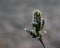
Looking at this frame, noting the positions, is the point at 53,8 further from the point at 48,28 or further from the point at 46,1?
the point at 48,28

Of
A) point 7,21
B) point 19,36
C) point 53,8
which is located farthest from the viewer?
point 53,8

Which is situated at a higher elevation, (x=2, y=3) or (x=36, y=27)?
(x=36, y=27)

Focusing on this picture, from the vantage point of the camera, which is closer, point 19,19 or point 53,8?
point 19,19

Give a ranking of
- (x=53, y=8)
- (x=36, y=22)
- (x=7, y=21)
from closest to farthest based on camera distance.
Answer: (x=36, y=22) < (x=7, y=21) < (x=53, y=8)

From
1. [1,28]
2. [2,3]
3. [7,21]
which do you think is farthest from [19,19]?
[2,3]

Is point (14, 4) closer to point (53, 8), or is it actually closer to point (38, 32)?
point (53, 8)

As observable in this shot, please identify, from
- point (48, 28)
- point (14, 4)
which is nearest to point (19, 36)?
point (48, 28)
